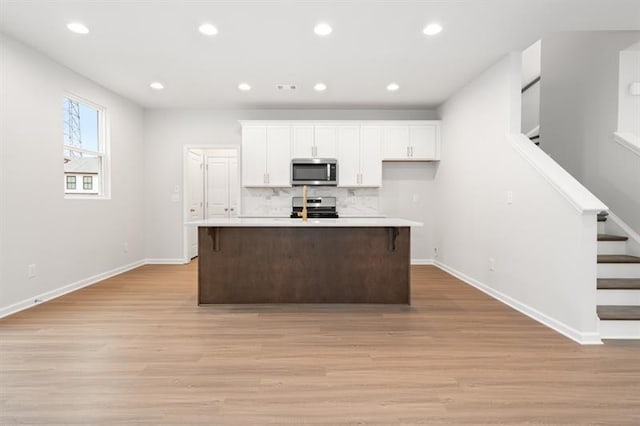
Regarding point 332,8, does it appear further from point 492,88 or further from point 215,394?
point 215,394

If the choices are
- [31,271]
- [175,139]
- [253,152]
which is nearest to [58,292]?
[31,271]

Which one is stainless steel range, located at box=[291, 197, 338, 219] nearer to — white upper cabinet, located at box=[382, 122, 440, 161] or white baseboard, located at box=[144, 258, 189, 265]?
white upper cabinet, located at box=[382, 122, 440, 161]

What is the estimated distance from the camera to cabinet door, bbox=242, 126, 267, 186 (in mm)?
5863

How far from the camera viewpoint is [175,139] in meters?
6.20

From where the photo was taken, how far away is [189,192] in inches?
248

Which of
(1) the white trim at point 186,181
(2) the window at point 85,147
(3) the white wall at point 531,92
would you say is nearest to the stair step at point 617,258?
(3) the white wall at point 531,92

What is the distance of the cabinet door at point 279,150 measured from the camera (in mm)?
5863

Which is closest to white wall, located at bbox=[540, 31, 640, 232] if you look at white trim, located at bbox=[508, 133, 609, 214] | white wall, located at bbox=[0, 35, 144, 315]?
white trim, located at bbox=[508, 133, 609, 214]

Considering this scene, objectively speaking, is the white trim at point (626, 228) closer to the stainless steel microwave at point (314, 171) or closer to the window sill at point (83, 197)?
the stainless steel microwave at point (314, 171)

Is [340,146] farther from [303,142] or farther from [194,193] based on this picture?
[194,193]

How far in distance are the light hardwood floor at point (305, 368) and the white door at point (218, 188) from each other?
373 centimetres

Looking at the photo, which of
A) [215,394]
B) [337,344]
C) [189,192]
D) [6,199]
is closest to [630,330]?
[337,344]

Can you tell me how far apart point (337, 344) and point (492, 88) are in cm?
351

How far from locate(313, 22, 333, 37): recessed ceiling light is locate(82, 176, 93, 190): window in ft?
12.3
